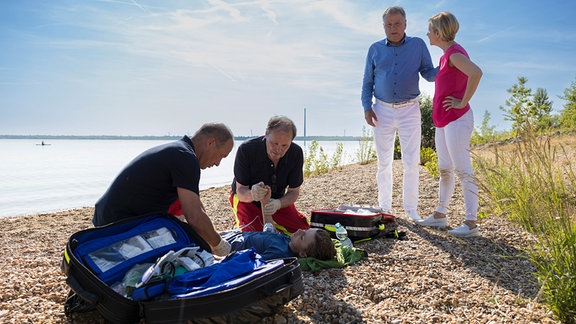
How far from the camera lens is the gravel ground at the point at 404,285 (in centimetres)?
262

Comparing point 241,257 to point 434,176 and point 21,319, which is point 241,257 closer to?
point 21,319

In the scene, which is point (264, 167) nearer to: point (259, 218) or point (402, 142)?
point (259, 218)

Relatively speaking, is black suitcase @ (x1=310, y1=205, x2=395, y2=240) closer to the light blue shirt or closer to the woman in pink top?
the woman in pink top

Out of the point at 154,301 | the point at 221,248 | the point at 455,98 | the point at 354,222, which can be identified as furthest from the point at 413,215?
the point at 154,301

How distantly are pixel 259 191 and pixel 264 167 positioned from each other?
323 millimetres

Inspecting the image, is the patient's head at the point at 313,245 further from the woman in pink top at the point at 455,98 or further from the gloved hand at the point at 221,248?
the woman in pink top at the point at 455,98

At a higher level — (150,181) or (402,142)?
(402,142)

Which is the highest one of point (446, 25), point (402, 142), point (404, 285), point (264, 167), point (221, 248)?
point (446, 25)

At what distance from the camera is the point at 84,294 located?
220 cm

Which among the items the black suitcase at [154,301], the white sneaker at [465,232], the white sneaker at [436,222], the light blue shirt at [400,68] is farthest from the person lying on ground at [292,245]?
the light blue shirt at [400,68]

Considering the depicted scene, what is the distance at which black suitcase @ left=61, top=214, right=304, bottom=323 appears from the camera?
2.08m

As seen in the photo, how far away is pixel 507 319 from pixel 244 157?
98.9 inches

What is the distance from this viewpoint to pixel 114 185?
2.89 meters

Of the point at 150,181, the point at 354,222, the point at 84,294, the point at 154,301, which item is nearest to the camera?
the point at 154,301
